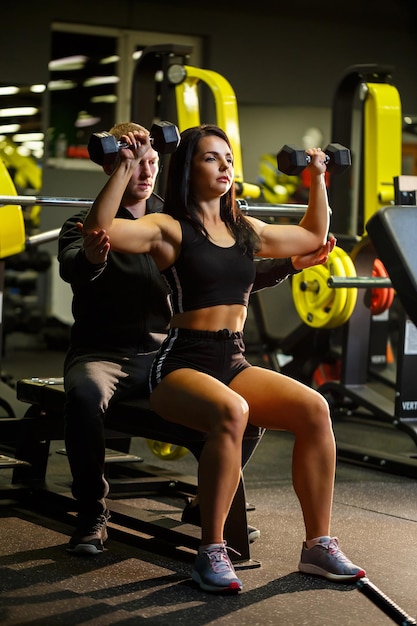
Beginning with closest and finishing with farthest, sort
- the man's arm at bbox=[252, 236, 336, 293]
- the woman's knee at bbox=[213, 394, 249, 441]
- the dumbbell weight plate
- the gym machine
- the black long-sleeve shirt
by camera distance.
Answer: the woman's knee at bbox=[213, 394, 249, 441] < the man's arm at bbox=[252, 236, 336, 293] < the black long-sleeve shirt < the gym machine < the dumbbell weight plate

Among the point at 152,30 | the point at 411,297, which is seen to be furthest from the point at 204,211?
the point at 152,30

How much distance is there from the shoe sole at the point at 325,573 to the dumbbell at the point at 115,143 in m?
1.21

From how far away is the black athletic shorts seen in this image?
297cm

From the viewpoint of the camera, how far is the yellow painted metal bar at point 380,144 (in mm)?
5316

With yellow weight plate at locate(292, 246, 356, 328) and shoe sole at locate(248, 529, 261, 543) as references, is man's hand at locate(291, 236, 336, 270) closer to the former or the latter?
shoe sole at locate(248, 529, 261, 543)

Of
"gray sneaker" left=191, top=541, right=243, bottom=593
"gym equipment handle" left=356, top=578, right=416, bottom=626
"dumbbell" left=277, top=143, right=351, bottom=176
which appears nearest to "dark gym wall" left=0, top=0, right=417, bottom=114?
"dumbbell" left=277, top=143, right=351, bottom=176

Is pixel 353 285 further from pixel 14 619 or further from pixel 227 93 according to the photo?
pixel 14 619

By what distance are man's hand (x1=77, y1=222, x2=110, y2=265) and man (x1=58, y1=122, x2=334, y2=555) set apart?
0.13 metres

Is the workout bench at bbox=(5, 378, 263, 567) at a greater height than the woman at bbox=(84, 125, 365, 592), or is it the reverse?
the woman at bbox=(84, 125, 365, 592)

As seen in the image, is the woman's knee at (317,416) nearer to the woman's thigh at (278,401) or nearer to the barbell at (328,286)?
the woman's thigh at (278,401)

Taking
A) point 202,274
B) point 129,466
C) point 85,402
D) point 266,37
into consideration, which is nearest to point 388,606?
Answer: point 202,274

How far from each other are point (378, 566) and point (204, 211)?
115 centimetres

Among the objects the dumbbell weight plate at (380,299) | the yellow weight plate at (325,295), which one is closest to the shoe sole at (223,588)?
the yellow weight plate at (325,295)

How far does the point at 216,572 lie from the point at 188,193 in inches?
40.7
